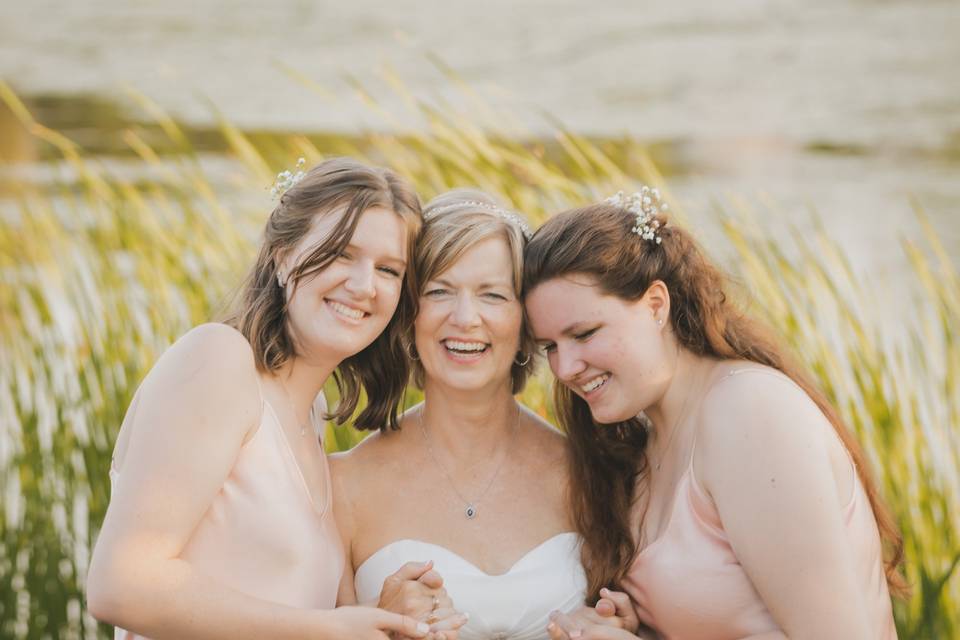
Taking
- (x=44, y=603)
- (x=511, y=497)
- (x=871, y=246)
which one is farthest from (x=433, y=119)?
(x=871, y=246)

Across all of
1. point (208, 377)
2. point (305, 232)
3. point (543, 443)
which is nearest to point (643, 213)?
point (543, 443)

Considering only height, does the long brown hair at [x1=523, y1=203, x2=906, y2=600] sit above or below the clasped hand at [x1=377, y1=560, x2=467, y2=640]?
above

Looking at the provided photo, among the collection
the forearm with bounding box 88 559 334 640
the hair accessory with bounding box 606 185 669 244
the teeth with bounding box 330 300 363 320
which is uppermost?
the hair accessory with bounding box 606 185 669 244

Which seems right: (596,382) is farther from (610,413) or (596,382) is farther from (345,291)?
(345,291)

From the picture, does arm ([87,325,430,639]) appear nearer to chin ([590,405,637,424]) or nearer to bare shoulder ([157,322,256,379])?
bare shoulder ([157,322,256,379])

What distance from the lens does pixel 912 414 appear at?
164 inches

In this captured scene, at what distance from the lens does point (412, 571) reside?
3.12 meters

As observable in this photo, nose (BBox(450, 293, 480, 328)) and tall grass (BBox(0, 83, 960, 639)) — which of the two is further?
tall grass (BBox(0, 83, 960, 639))

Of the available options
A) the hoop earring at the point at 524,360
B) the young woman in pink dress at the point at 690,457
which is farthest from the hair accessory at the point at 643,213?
the hoop earring at the point at 524,360

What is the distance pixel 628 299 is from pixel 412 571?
856mm

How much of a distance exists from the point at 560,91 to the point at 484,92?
31.1 inches

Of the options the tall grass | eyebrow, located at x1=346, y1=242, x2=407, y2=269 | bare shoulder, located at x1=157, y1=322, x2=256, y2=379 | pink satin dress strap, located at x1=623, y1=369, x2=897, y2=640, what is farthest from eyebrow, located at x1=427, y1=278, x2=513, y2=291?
the tall grass

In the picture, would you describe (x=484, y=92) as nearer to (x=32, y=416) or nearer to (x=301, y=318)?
(x=32, y=416)

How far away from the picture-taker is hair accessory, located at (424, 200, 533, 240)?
333cm
